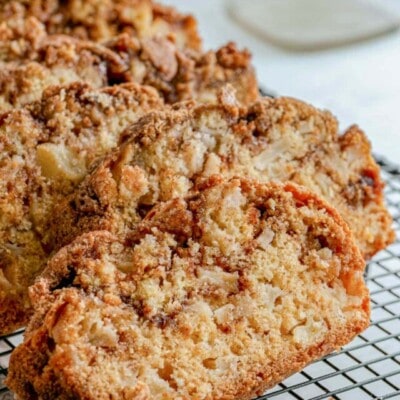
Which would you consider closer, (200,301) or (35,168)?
(200,301)

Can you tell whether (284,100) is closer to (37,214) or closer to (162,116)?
(162,116)

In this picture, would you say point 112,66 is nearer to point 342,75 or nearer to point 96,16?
point 96,16

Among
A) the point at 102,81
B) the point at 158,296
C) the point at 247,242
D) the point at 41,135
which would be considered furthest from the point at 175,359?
the point at 102,81

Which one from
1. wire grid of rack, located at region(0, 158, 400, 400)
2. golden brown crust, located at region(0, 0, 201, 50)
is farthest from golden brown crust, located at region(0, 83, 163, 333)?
golden brown crust, located at region(0, 0, 201, 50)

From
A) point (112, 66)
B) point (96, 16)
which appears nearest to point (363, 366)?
point (112, 66)

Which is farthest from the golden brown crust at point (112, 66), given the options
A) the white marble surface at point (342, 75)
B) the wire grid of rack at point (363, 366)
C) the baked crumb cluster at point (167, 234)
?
the white marble surface at point (342, 75)

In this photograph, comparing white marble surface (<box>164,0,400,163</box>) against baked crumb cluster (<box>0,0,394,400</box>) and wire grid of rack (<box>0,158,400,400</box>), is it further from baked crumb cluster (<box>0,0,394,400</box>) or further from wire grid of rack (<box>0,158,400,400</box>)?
baked crumb cluster (<box>0,0,394,400</box>)

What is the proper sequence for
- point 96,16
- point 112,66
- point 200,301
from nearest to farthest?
1. point 200,301
2. point 112,66
3. point 96,16
